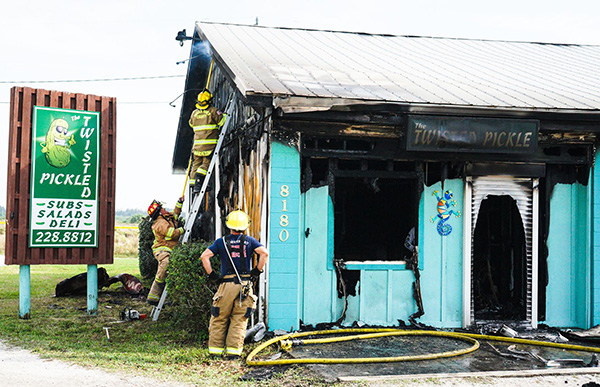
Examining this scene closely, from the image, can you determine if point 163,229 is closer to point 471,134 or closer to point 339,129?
point 339,129

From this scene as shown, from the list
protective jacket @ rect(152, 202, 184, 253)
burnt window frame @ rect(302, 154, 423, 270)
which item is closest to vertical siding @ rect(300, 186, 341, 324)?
burnt window frame @ rect(302, 154, 423, 270)

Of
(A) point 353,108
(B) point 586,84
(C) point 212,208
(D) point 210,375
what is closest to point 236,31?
(C) point 212,208

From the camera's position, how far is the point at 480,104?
8289 millimetres

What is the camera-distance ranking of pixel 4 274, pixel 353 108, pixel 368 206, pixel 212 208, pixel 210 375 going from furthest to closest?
pixel 4 274 → pixel 212 208 → pixel 368 206 → pixel 353 108 → pixel 210 375

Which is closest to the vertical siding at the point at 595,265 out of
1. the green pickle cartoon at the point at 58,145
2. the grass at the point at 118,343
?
the grass at the point at 118,343

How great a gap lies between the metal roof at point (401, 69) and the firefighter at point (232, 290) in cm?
186

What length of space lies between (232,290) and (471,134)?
13.0 feet

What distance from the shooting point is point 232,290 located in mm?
7387

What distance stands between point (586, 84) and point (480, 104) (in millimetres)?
3446

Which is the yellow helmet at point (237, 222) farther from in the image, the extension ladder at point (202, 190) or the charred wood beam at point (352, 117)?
the extension ladder at point (202, 190)

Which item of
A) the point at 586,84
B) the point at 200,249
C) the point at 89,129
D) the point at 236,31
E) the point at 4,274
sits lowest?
the point at 4,274

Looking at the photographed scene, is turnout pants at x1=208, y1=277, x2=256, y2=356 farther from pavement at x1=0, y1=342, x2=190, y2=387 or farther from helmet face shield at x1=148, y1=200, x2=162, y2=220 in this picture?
helmet face shield at x1=148, y1=200, x2=162, y2=220

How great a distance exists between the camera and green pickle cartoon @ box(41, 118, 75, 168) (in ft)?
33.8

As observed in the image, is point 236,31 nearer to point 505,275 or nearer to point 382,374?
point 505,275
